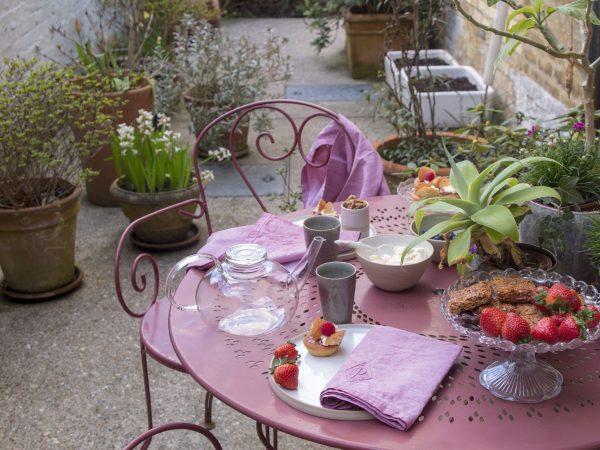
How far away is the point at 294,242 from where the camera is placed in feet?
6.98

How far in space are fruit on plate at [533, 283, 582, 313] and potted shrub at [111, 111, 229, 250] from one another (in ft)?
9.09

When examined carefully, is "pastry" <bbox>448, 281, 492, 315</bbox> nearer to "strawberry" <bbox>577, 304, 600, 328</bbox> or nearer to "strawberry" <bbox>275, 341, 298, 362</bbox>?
"strawberry" <bbox>577, 304, 600, 328</bbox>

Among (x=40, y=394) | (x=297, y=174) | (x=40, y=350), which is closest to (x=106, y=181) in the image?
(x=297, y=174)

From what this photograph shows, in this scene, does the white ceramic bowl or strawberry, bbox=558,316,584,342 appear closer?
strawberry, bbox=558,316,584,342

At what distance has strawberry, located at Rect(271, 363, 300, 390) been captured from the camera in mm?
1470

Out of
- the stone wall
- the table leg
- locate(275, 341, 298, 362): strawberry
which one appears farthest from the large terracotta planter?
the stone wall

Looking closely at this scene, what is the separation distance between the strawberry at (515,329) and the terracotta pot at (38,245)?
2530 mm

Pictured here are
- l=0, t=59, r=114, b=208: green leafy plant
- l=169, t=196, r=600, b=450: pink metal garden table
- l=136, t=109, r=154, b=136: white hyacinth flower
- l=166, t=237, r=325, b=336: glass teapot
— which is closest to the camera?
l=169, t=196, r=600, b=450: pink metal garden table

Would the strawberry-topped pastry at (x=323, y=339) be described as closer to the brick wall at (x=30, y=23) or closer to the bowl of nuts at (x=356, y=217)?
the bowl of nuts at (x=356, y=217)

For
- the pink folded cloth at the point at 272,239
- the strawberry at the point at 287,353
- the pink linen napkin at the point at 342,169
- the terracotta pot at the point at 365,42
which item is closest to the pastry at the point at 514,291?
the strawberry at the point at 287,353

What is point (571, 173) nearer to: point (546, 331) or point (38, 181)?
point (546, 331)

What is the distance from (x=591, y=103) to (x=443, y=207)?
0.62 meters

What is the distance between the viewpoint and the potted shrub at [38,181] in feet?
10.9

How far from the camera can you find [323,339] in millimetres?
1605
